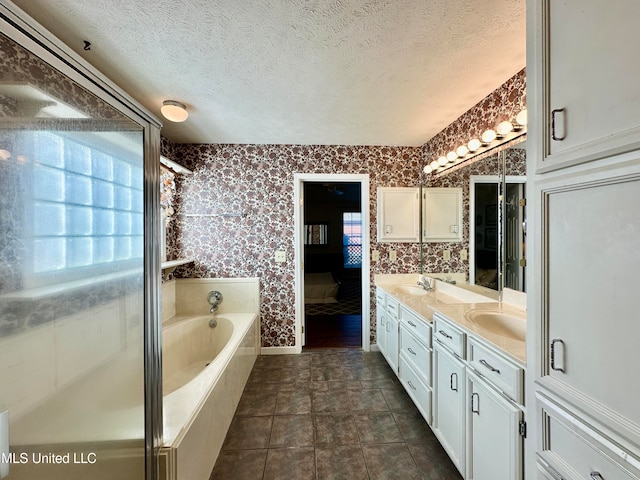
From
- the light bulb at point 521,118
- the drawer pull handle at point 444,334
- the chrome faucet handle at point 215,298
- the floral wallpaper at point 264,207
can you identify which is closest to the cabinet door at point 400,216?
the floral wallpaper at point 264,207

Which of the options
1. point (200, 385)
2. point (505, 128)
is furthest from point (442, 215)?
point (200, 385)

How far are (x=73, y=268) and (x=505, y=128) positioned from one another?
2374 millimetres

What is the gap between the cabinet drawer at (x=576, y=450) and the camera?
2.16 ft

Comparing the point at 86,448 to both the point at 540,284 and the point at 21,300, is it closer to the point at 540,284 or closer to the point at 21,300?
the point at 21,300

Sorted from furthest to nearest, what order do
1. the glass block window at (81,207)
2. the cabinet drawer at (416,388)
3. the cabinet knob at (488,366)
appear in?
the cabinet drawer at (416,388)
the cabinet knob at (488,366)
the glass block window at (81,207)

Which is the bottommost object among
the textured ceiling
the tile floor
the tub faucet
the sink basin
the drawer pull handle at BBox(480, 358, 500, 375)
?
the tile floor

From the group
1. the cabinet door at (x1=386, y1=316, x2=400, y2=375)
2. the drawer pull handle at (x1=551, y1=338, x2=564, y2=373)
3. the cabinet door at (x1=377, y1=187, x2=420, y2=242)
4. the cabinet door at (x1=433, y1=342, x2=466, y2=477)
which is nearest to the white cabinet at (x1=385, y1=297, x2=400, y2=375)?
the cabinet door at (x1=386, y1=316, x2=400, y2=375)

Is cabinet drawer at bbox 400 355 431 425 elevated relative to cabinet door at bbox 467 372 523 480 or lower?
lower

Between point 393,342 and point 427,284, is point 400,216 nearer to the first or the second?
point 427,284

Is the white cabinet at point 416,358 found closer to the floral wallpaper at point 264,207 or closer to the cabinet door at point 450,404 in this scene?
the cabinet door at point 450,404

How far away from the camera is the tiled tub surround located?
127 centimetres

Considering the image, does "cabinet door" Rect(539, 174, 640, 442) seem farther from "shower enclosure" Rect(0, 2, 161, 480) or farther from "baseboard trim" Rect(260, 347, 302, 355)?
"baseboard trim" Rect(260, 347, 302, 355)

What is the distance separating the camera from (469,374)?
1356mm

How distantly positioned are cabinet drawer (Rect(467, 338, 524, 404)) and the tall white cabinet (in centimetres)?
12
